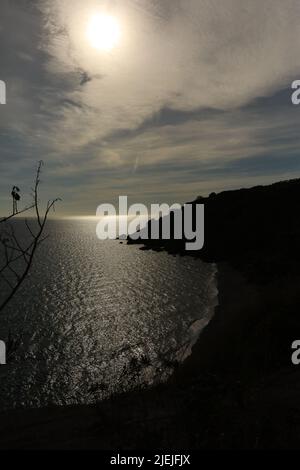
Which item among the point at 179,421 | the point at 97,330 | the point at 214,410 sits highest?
the point at 214,410

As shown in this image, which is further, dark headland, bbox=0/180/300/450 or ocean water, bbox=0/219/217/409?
ocean water, bbox=0/219/217/409

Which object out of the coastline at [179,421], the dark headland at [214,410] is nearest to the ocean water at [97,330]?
the dark headland at [214,410]

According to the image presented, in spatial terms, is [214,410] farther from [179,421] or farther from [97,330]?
[97,330]

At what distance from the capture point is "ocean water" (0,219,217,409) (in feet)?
73.0

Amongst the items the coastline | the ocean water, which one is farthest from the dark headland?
the ocean water

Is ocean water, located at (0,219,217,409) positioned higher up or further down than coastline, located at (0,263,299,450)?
further down

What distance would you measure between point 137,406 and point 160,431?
2.14 meters

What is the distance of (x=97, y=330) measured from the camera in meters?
33.1

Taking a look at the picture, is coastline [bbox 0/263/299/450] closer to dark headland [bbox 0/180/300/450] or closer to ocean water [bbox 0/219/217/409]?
dark headland [bbox 0/180/300/450]

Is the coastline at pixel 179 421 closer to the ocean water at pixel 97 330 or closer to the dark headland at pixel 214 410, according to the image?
the dark headland at pixel 214 410

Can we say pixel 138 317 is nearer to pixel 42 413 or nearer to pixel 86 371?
pixel 86 371

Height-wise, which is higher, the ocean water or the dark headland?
the dark headland

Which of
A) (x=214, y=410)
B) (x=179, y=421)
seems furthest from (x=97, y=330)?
(x=214, y=410)
